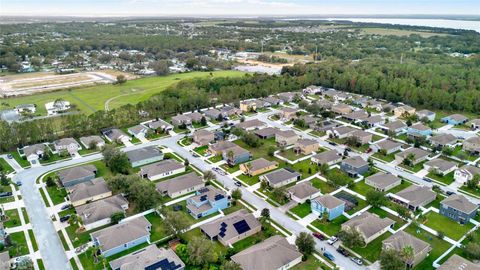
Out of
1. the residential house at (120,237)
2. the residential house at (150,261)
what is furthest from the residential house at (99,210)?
the residential house at (150,261)

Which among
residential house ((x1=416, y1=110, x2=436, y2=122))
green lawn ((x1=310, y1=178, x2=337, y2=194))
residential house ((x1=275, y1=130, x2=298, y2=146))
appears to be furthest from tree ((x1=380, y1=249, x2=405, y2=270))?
residential house ((x1=416, y1=110, x2=436, y2=122))

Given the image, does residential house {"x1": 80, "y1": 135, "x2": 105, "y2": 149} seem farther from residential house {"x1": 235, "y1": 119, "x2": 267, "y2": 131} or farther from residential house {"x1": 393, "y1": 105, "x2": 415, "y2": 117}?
residential house {"x1": 393, "y1": 105, "x2": 415, "y2": 117}

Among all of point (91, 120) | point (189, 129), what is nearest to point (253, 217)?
point (189, 129)

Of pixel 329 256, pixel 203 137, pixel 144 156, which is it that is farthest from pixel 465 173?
pixel 144 156

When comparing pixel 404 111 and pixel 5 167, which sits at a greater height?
pixel 404 111

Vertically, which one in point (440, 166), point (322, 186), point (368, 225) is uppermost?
point (440, 166)

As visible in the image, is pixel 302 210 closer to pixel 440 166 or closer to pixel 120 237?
pixel 120 237

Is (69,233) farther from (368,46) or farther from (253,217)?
(368,46)

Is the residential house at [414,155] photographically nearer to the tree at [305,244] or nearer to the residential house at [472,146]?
the residential house at [472,146]
